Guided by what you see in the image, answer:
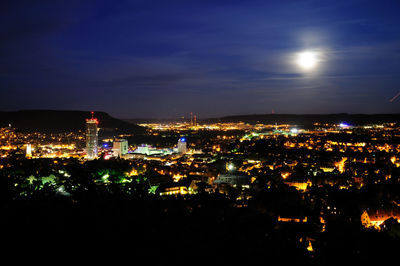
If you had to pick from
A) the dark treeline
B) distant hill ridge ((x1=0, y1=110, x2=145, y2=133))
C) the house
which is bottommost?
the house

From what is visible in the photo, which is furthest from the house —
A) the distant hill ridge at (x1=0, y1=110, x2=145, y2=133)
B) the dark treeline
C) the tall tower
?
the distant hill ridge at (x1=0, y1=110, x2=145, y2=133)

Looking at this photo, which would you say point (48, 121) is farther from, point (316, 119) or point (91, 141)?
point (316, 119)

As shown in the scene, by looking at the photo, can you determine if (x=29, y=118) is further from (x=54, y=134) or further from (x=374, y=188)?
(x=374, y=188)

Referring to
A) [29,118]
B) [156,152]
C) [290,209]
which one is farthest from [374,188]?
[29,118]

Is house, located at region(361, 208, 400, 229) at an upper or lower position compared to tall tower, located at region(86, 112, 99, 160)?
lower

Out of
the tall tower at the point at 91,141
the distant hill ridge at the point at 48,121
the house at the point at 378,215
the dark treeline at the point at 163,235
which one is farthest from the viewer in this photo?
the distant hill ridge at the point at 48,121

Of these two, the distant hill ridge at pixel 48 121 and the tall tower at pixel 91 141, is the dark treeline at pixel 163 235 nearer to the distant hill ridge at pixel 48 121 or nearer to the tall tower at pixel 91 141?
the tall tower at pixel 91 141

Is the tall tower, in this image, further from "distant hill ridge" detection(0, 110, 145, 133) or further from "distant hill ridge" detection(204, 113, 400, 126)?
"distant hill ridge" detection(204, 113, 400, 126)

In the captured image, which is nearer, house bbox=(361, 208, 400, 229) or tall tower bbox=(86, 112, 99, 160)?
house bbox=(361, 208, 400, 229)

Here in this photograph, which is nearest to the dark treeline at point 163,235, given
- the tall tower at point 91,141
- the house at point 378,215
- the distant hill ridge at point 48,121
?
the house at point 378,215
